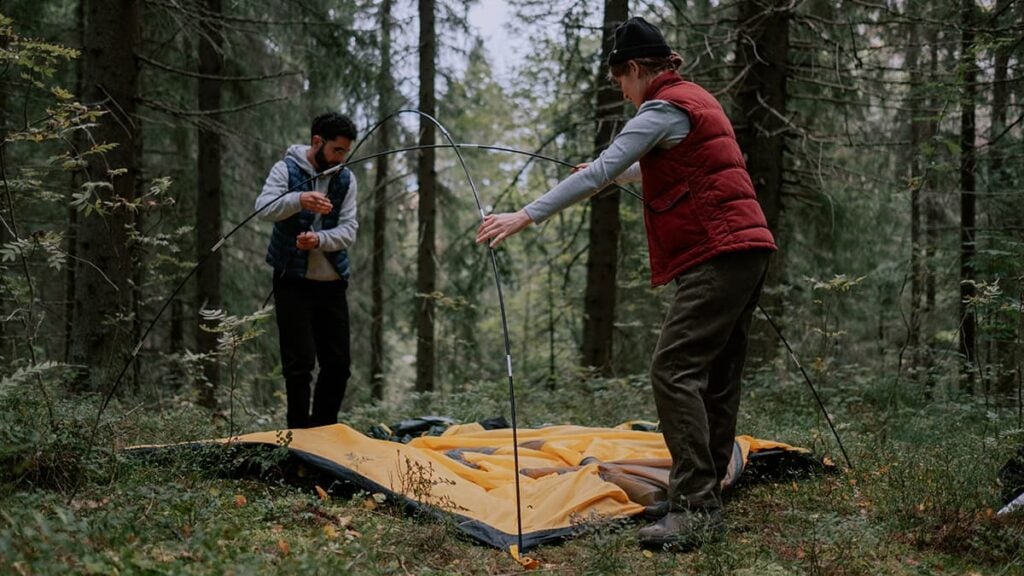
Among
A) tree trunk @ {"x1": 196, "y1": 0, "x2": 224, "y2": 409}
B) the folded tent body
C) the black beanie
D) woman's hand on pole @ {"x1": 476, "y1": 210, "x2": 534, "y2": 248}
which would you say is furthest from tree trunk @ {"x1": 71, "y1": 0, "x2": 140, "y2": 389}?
the black beanie

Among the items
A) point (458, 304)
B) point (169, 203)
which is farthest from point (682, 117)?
point (458, 304)

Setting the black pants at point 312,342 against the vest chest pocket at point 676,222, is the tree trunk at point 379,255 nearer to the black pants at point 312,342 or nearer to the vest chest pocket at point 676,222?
the black pants at point 312,342

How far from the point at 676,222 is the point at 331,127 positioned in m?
2.34

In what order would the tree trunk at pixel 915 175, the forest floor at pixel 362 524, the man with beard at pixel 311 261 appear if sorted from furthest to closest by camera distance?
the tree trunk at pixel 915 175
the man with beard at pixel 311 261
the forest floor at pixel 362 524

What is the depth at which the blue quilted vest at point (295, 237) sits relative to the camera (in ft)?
15.8

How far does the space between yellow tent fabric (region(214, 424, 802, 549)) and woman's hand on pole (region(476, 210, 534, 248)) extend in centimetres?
121

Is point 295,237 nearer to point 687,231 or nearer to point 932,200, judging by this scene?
point 687,231

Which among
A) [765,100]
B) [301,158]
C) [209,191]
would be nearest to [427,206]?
[209,191]

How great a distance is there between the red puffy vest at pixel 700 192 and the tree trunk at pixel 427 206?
6.58 meters

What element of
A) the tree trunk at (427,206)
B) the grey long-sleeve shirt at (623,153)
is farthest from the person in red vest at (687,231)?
the tree trunk at (427,206)

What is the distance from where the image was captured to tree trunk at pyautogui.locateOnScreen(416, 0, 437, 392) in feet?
34.3

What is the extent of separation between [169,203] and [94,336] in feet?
6.92

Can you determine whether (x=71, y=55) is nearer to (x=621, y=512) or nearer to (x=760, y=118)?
(x=621, y=512)

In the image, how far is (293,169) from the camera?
4.92 metres
